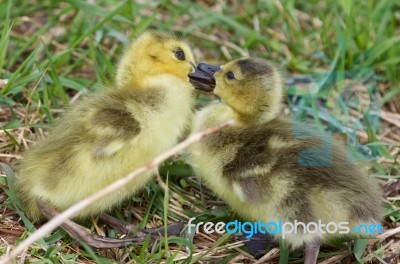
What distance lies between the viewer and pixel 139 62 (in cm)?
244

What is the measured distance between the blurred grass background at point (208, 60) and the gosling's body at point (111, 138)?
142 millimetres

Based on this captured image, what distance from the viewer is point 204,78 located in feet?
8.18

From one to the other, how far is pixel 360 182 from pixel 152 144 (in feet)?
2.07

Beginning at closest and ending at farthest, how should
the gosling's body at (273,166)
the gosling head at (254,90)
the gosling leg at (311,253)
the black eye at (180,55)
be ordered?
the gosling's body at (273,166) → the gosling leg at (311,253) → the gosling head at (254,90) → the black eye at (180,55)

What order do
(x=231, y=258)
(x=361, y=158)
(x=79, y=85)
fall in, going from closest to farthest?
(x=231, y=258), (x=361, y=158), (x=79, y=85)

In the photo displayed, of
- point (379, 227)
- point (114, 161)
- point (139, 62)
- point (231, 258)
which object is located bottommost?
point (231, 258)

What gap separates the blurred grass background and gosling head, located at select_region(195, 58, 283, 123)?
382 mm

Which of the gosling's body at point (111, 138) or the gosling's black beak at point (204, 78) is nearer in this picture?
the gosling's body at point (111, 138)

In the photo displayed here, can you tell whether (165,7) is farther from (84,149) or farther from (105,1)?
(84,149)

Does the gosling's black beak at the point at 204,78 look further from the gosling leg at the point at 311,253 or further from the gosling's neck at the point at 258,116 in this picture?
the gosling leg at the point at 311,253

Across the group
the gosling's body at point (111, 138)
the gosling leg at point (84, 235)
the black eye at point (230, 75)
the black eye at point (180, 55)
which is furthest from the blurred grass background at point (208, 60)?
the black eye at point (230, 75)

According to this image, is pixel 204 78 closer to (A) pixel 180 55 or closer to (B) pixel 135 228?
(A) pixel 180 55

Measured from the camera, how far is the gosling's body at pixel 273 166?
215cm

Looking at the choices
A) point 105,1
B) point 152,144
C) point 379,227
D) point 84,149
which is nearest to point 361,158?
point 379,227
